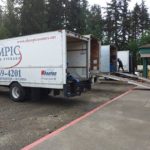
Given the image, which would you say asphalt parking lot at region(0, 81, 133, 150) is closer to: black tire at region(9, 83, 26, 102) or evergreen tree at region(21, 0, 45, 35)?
black tire at region(9, 83, 26, 102)

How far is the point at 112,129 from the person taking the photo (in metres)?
6.65

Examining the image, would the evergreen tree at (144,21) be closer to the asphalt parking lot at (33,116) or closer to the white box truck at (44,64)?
the white box truck at (44,64)

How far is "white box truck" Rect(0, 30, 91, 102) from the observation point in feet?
32.0

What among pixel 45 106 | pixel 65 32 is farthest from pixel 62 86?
pixel 65 32

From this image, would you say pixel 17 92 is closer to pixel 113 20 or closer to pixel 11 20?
pixel 11 20

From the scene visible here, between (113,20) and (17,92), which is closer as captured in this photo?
(17,92)

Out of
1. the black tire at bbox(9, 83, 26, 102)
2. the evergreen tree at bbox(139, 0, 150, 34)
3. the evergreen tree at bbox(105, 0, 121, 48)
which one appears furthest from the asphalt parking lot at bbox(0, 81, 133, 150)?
the evergreen tree at bbox(139, 0, 150, 34)

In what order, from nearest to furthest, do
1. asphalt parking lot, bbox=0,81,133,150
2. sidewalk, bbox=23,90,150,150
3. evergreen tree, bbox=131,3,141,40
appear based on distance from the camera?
sidewalk, bbox=23,90,150,150 → asphalt parking lot, bbox=0,81,133,150 → evergreen tree, bbox=131,3,141,40

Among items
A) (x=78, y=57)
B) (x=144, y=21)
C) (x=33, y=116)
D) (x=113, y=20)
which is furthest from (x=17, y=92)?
(x=144, y=21)

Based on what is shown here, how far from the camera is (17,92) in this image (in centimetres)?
1141

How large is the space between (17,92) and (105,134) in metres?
6.24

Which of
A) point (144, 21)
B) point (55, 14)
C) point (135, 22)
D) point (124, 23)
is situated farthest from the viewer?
point (144, 21)

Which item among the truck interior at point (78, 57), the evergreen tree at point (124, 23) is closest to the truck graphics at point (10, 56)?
the truck interior at point (78, 57)

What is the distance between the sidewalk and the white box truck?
219 cm
